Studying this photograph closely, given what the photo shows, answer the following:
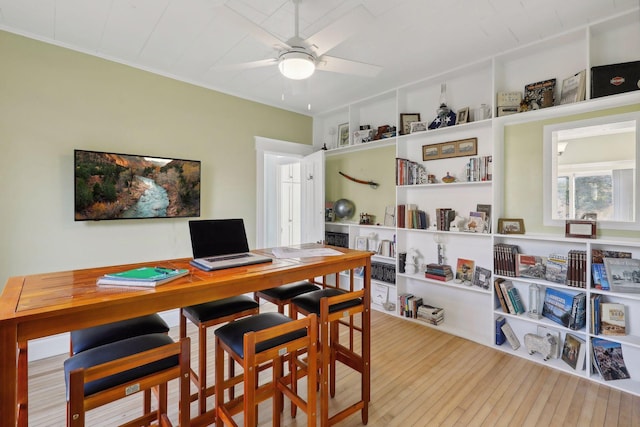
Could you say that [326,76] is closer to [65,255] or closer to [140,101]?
[140,101]

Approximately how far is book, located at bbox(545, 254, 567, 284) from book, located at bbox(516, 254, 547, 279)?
5cm

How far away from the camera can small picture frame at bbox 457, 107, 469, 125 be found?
123 inches

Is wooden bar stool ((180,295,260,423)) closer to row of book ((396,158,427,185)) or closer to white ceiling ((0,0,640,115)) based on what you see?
white ceiling ((0,0,640,115))

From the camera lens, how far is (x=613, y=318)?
2.33 meters

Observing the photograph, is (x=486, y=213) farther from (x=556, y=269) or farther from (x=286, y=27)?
(x=286, y=27)

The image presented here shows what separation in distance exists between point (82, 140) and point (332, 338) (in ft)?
9.47

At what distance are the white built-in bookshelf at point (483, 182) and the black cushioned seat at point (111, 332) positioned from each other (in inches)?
107

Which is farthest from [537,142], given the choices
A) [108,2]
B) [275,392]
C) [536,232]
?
[108,2]

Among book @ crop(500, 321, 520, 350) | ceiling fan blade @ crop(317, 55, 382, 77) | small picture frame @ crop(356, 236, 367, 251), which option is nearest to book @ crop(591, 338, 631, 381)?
book @ crop(500, 321, 520, 350)

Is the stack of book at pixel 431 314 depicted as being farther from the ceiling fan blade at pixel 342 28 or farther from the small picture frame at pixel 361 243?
the ceiling fan blade at pixel 342 28

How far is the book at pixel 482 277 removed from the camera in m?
3.04

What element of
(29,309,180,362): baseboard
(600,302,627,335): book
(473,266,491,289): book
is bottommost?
(29,309,180,362): baseboard

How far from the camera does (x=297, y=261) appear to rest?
179cm

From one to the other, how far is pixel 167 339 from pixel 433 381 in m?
1.99
